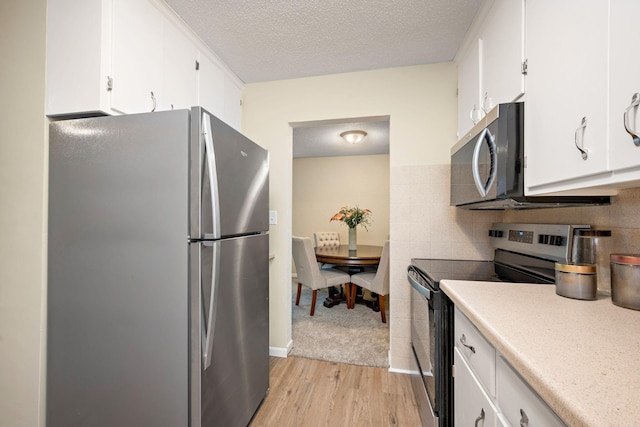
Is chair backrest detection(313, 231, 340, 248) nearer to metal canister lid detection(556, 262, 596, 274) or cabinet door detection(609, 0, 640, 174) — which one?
metal canister lid detection(556, 262, 596, 274)

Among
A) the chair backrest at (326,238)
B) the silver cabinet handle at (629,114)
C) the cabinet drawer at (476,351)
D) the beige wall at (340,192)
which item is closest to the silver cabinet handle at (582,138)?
the silver cabinet handle at (629,114)

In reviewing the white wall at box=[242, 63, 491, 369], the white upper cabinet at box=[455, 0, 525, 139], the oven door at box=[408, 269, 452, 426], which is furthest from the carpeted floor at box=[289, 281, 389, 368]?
the white upper cabinet at box=[455, 0, 525, 139]

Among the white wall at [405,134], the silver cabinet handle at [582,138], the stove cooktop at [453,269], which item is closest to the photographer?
the silver cabinet handle at [582,138]

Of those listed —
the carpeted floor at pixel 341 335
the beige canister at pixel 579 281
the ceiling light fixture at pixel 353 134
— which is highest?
the ceiling light fixture at pixel 353 134

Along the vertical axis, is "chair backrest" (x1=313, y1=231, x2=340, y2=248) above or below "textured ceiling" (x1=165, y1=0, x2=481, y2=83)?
below

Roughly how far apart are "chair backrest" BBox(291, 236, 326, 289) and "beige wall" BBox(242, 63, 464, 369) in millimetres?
745

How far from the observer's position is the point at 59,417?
1.23 metres

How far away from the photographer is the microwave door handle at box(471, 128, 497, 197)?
4.03ft

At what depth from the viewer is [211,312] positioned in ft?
3.85

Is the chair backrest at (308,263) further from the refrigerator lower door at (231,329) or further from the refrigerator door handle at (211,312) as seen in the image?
the refrigerator door handle at (211,312)

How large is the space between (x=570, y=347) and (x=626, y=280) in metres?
0.47

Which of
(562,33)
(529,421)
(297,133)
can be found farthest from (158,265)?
(297,133)

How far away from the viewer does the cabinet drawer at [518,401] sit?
561 mm

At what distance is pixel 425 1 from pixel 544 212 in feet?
4.42
